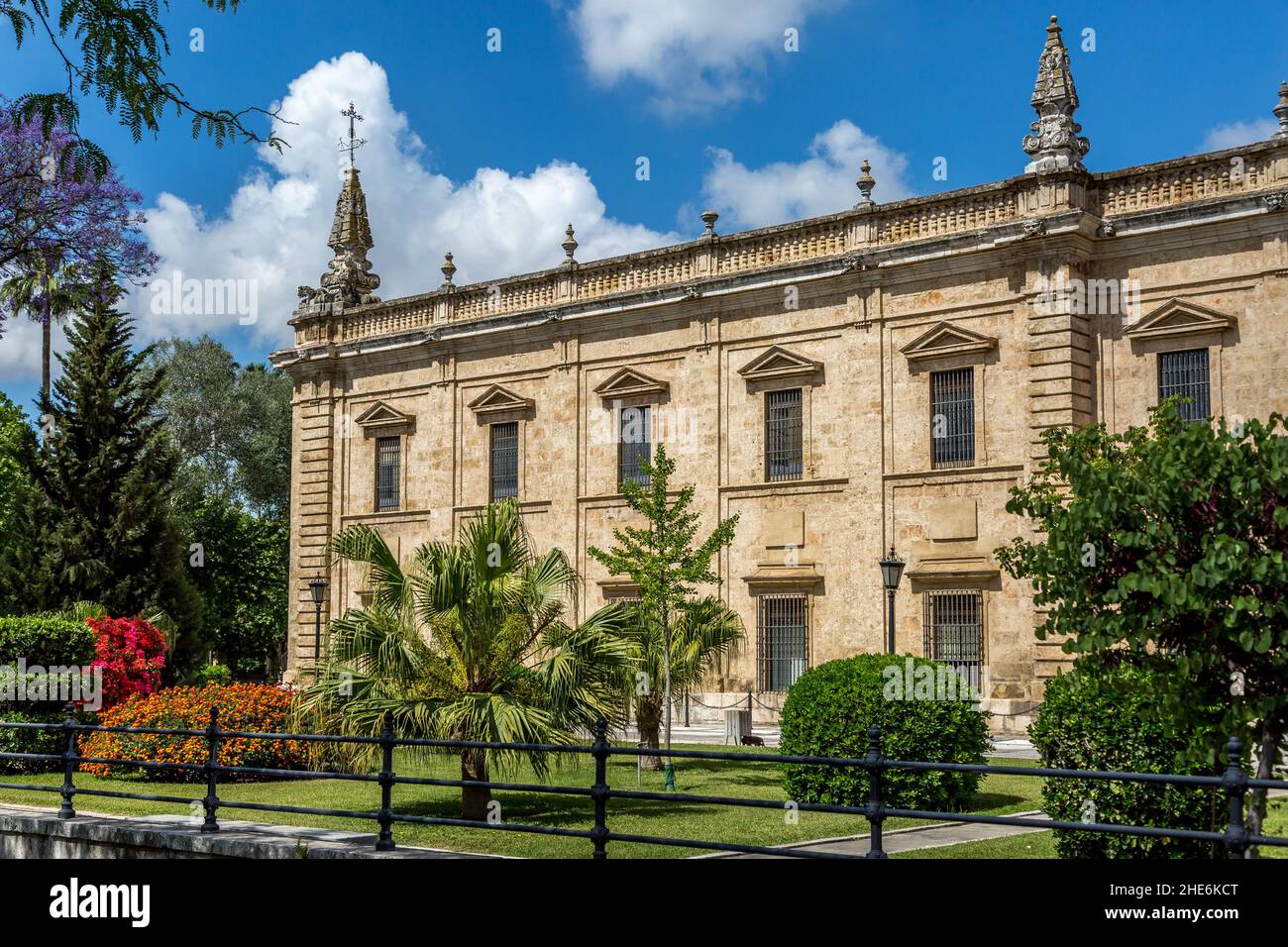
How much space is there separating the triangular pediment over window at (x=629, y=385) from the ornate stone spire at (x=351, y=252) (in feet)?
30.6

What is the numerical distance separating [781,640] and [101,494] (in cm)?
1596

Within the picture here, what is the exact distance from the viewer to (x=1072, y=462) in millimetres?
10555

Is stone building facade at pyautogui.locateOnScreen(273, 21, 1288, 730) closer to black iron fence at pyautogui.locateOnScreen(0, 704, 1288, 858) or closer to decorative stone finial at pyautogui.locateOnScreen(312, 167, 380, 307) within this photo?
decorative stone finial at pyautogui.locateOnScreen(312, 167, 380, 307)

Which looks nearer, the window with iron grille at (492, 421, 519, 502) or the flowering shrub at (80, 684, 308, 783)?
the flowering shrub at (80, 684, 308, 783)

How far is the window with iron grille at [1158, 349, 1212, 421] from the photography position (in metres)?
25.9

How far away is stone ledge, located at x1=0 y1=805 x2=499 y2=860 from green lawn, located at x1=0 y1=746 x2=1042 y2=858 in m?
1.65

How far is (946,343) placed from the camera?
2875cm

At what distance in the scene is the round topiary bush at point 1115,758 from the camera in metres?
11.1

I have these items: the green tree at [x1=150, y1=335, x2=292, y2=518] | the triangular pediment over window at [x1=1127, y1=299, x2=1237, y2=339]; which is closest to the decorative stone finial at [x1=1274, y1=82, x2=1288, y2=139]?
the triangular pediment over window at [x1=1127, y1=299, x2=1237, y2=339]

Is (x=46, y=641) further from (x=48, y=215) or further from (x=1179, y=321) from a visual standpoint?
(x=1179, y=321)

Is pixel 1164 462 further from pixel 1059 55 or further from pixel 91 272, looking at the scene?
pixel 1059 55

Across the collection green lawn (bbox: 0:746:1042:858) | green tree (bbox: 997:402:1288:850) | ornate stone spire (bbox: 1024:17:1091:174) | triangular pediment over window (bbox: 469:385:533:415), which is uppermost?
ornate stone spire (bbox: 1024:17:1091:174)

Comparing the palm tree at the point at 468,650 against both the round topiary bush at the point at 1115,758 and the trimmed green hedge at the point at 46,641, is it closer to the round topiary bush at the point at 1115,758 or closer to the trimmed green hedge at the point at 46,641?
the round topiary bush at the point at 1115,758
